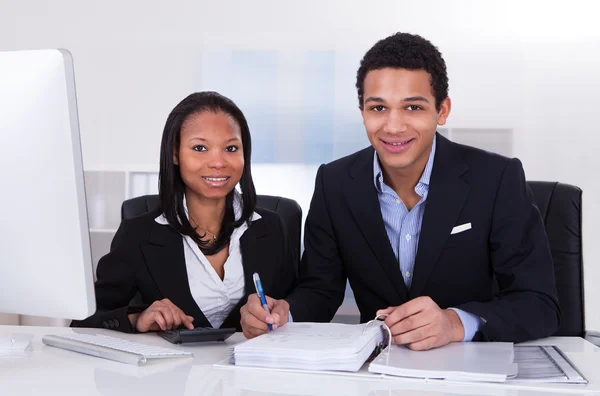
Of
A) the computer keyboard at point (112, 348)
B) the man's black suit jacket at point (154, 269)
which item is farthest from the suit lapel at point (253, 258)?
the computer keyboard at point (112, 348)

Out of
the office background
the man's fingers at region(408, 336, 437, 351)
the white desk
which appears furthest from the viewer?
the office background

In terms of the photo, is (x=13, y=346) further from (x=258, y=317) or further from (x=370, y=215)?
(x=370, y=215)

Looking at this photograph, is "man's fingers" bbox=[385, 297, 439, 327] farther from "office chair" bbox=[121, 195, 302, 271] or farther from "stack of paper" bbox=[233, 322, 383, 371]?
"office chair" bbox=[121, 195, 302, 271]

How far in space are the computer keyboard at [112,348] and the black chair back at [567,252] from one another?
1.10 m

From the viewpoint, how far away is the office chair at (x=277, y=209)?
239cm

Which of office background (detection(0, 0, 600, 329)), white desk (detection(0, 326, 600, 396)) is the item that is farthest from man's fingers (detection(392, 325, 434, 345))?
office background (detection(0, 0, 600, 329))

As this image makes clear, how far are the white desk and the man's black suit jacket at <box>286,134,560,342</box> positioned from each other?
451mm

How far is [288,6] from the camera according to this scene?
4355 millimetres

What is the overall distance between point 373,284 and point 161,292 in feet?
1.86

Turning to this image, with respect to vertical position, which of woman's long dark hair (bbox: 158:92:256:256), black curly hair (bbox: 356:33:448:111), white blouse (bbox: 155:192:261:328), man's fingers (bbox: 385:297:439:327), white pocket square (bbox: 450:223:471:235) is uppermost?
black curly hair (bbox: 356:33:448:111)

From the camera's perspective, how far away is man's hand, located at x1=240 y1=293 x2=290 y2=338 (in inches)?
63.6

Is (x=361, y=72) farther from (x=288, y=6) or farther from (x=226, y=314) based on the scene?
(x=288, y=6)

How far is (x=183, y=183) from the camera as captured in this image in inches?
86.2

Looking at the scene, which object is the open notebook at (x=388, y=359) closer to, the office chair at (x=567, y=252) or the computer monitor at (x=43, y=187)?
the computer monitor at (x=43, y=187)
